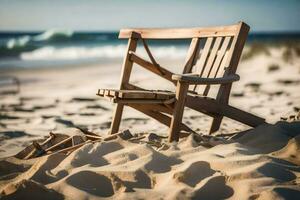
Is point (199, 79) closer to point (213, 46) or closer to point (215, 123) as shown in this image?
point (215, 123)

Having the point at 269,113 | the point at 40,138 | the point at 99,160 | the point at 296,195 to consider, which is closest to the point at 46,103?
the point at 40,138

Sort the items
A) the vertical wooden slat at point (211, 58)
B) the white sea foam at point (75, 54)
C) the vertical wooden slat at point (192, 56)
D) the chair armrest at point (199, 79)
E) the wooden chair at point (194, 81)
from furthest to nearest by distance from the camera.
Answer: the white sea foam at point (75, 54) → the vertical wooden slat at point (192, 56) → the vertical wooden slat at point (211, 58) → the wooden chair at point (194, 81) → the chair armrest at point (199, 79)

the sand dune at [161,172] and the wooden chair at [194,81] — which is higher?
the wooden chair at [194,81]

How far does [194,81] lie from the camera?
132 inches

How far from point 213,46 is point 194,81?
96 centimetres

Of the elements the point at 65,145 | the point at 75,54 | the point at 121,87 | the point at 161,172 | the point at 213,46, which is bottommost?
the point at 75,54

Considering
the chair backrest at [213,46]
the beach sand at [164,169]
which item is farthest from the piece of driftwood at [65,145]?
the chair backrest at [213,46]

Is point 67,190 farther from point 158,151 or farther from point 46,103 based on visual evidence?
point 46,103

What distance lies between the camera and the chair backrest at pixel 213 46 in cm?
378

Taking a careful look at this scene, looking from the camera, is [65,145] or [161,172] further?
[65,145]

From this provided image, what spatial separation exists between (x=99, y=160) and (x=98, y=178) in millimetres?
368

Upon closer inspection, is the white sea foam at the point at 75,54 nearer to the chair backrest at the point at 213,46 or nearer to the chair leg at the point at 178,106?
the chair backrest at the point at 213,46

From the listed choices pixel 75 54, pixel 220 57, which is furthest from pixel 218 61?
pixel 75 54

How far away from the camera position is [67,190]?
103 inches
